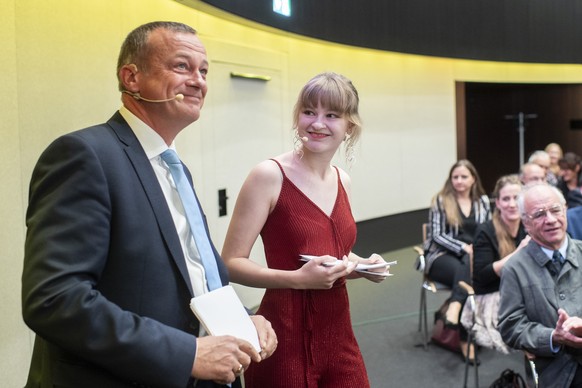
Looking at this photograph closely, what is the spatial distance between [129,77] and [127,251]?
450 millimetres

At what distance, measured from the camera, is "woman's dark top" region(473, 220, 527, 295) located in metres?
3.84

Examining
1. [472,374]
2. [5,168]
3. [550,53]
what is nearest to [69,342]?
[5,168]

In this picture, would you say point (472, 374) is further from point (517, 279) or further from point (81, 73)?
point (81, 73)

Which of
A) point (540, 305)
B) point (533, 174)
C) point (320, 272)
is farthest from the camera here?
point (533, 174)

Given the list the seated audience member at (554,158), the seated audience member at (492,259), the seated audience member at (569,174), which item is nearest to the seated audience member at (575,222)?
the seated audience member at (492,259)

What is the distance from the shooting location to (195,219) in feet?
4.59

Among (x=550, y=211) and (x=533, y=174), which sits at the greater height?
(x=533, y=174)

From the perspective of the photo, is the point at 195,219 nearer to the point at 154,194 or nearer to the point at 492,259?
the point at 154,194

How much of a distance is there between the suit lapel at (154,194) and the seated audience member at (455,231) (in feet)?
11.6

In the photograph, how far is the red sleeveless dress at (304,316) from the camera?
186cm

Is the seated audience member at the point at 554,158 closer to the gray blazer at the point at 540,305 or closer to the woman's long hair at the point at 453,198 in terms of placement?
the woman's long hair at the point at 453,198

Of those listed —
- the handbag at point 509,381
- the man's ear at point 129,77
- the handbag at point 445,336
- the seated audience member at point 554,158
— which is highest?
the man's ear at point 129,77

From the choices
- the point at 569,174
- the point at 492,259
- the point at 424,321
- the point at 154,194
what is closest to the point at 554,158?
the point at 569,174

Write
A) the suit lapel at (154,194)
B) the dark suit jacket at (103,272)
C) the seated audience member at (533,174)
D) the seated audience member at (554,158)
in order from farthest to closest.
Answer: the seated audience member at (554,158) < the seated audience member at (533,174) < the suit lapel at (154,194) < the dark suit jacket at (103,272)
